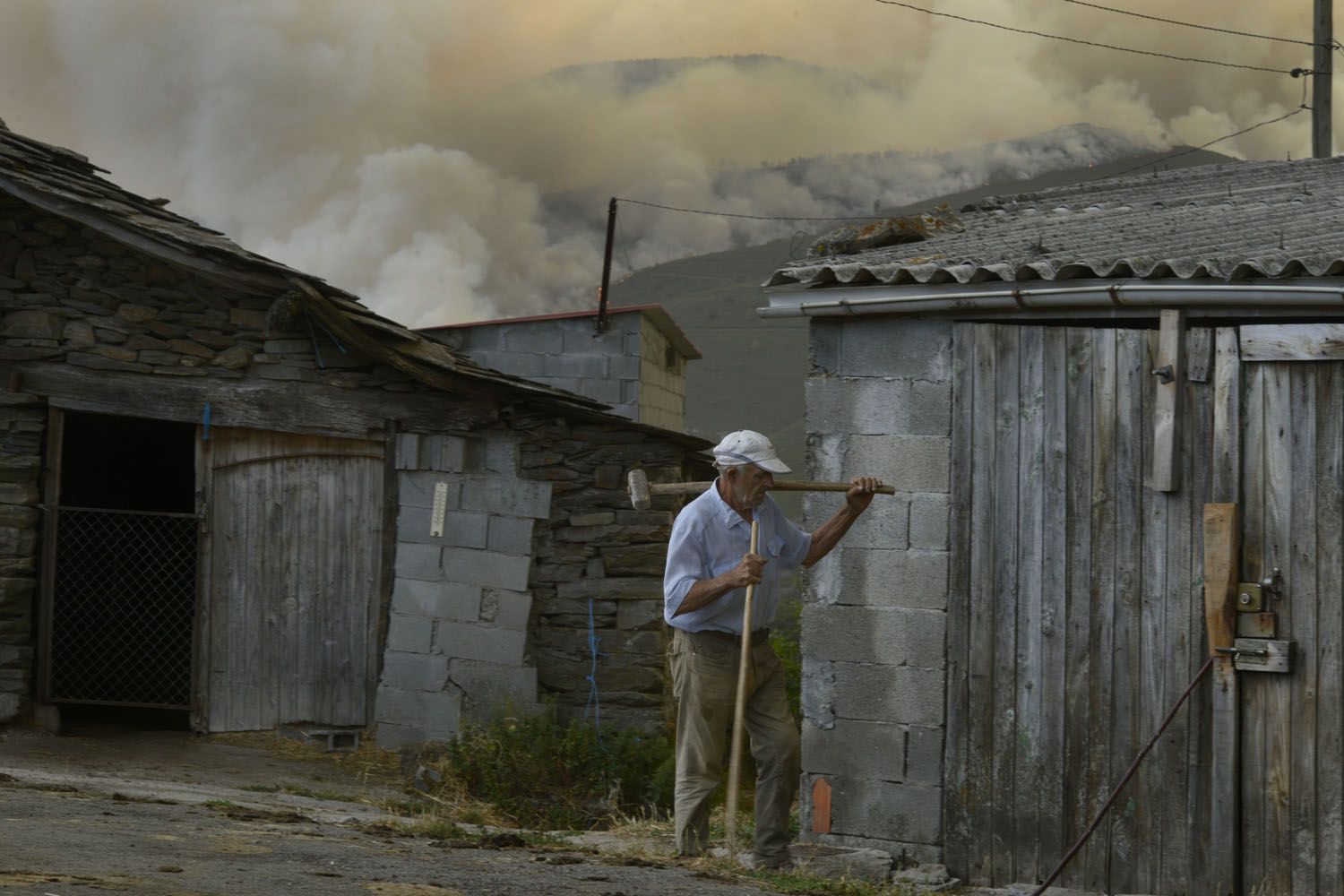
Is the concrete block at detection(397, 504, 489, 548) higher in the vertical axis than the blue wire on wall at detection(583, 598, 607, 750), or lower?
higher

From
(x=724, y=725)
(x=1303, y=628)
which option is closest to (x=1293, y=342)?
(x=1303, y=628)

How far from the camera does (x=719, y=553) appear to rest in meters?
6.03

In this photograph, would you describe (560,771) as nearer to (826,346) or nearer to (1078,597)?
(826,346)

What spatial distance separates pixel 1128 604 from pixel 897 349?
1.47 metres

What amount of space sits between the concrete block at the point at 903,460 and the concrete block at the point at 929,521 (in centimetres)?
5

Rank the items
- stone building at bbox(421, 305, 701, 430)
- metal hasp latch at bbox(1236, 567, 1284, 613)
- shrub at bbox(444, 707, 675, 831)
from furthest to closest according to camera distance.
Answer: stone building at bbox(421, 305, 701, 430), shrub at bbox(444, 707, 675, 831), metal hasp latch at bbox(1236, 567, 1284, 613)

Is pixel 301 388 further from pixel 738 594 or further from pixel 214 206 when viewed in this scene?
pixel 214 206

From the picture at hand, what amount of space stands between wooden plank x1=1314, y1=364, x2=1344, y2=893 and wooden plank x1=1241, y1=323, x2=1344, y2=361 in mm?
73

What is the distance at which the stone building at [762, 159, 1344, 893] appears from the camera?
19.0 feet

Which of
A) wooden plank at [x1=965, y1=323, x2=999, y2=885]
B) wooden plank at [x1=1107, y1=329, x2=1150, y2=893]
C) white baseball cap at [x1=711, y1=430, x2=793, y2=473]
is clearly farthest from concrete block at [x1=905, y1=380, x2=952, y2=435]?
white baseball cap at [x1=711, y1=430, x2=793, y2=473]

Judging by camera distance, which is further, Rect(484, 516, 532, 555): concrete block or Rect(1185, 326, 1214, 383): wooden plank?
Rect(484, 516, 532, 555): concrete block

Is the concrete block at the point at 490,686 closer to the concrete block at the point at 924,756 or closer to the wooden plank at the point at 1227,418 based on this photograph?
the concrete block at the point at 924,756

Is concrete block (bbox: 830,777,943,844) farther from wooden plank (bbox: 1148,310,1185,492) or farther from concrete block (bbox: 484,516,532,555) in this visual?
concrete block (bbox: 484,516,532,555)

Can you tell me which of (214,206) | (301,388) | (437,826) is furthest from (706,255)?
(437,826)
